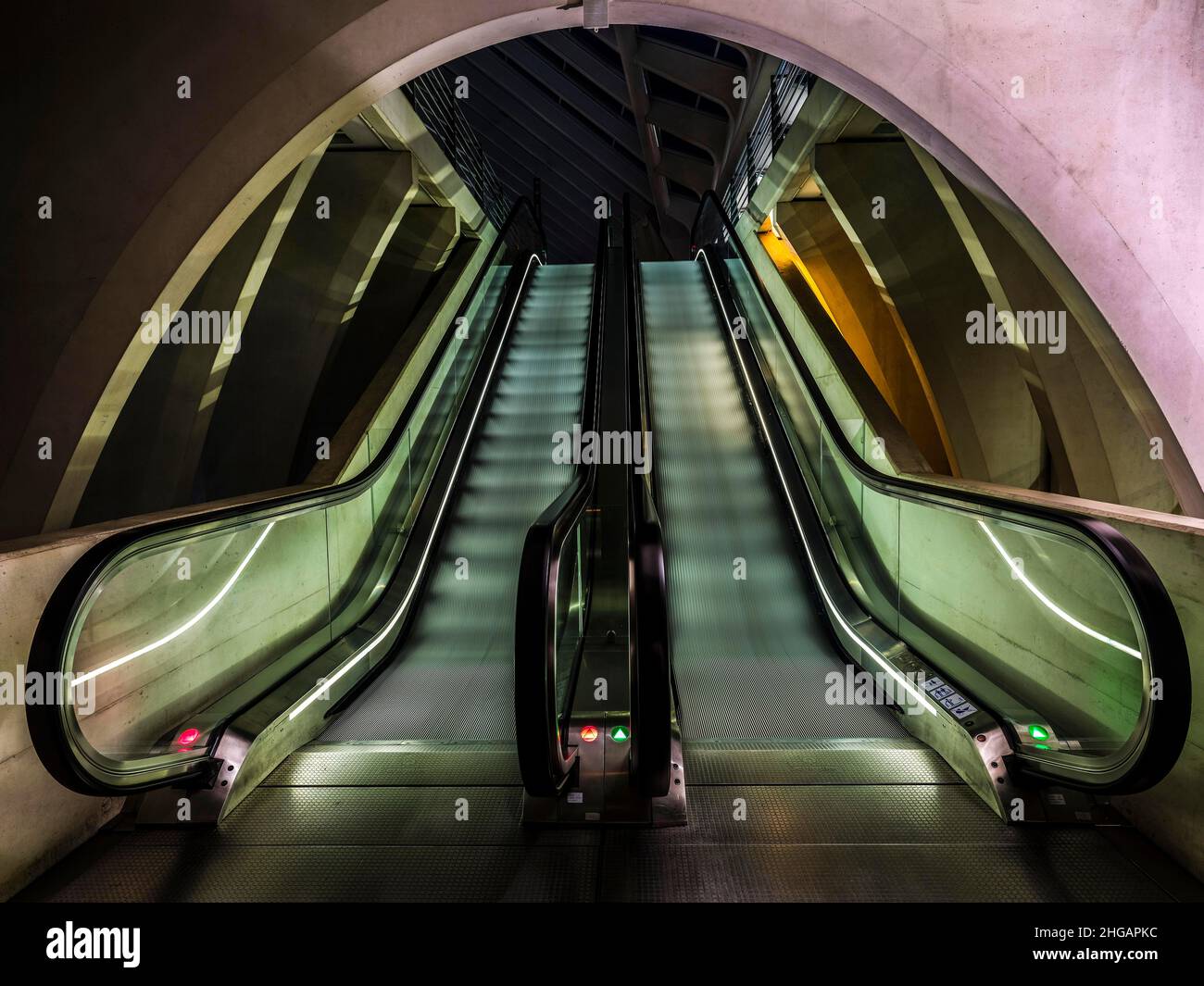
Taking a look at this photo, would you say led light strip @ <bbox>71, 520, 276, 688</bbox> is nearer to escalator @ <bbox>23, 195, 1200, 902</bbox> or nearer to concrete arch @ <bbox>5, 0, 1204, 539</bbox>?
escalator @ <bbox>23, 195, 1200, 902</bbox>

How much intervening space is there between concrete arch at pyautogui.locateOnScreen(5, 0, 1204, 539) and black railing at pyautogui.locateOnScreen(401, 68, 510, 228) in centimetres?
319

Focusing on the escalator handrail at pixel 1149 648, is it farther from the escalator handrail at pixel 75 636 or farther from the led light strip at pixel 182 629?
the led light strip at pixel 182 629

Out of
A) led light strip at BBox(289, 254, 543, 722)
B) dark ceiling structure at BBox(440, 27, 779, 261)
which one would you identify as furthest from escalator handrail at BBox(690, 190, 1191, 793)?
dark ceiling structure at BBox(440, 27, 779, 261)

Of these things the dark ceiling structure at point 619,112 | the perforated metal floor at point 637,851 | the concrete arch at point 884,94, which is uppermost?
the dark ceiling structure at point 619,112

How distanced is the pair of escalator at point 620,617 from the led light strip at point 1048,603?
0.01 m

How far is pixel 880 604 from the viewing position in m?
3.88

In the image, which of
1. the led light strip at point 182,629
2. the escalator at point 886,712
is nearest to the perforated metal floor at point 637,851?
the escalator at point 886,712

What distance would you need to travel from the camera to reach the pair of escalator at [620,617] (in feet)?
7.04

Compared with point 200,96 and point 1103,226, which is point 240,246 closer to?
point 200,96

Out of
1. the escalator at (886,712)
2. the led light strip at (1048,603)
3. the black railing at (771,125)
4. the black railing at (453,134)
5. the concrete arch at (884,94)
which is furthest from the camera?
the black railing at (771,125)

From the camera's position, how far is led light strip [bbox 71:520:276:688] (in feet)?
7.48

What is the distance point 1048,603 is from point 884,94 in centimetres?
329

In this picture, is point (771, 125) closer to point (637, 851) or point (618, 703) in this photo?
point (618, 703)

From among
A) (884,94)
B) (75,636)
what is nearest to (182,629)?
(75,636)
